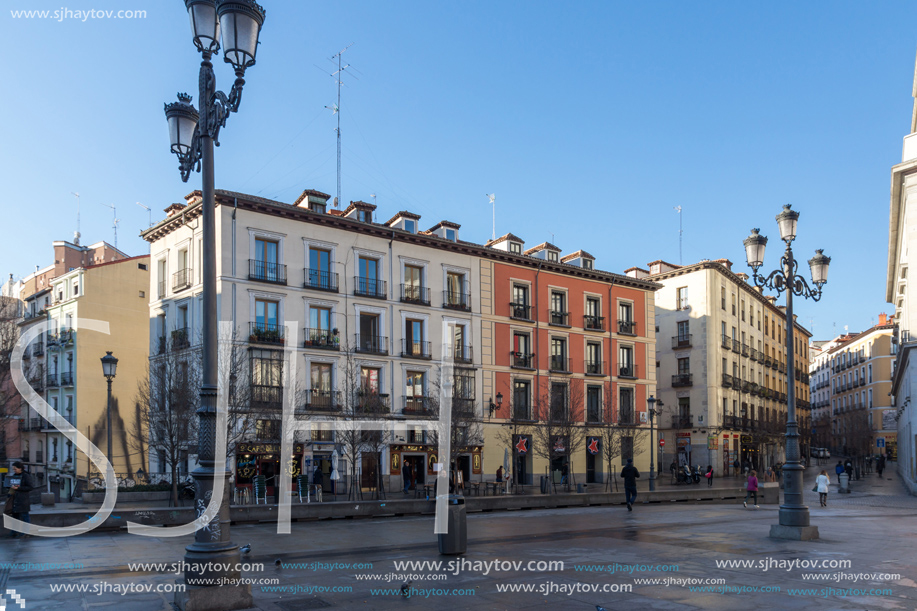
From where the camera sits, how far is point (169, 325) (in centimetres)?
3538

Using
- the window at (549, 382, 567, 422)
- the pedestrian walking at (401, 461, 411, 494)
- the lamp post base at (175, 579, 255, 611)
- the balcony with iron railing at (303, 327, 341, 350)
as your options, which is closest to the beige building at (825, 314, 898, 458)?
the window at (549, 382, 567, 422)

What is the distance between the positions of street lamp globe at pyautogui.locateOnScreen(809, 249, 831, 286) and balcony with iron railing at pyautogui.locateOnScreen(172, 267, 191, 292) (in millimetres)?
27073

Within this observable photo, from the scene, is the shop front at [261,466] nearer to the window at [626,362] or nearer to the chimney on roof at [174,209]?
the chimney on roof at [174,209]

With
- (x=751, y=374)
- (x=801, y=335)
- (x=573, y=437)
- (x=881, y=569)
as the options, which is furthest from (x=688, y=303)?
(x=881, y=569)

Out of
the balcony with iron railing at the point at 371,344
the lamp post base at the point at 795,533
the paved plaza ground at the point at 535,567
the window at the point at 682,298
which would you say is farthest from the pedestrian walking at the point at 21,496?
the window at the point at 682,298

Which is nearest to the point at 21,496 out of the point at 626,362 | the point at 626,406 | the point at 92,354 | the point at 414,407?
the point at 414,407

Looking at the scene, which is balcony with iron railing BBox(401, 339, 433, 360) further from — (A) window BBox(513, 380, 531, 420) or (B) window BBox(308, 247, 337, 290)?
(A) window BBox(513, 380, 531, 420)

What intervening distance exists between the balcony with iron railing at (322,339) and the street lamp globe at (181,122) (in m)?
25.0

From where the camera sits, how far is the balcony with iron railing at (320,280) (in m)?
34.8

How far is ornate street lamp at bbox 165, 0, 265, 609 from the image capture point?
7.55 meters

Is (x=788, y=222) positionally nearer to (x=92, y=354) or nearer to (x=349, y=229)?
(x=349, y=229)

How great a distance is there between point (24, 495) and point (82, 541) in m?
1.38

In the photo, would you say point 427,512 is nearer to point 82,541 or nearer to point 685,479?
point 82,541

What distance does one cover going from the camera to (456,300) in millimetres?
40062
